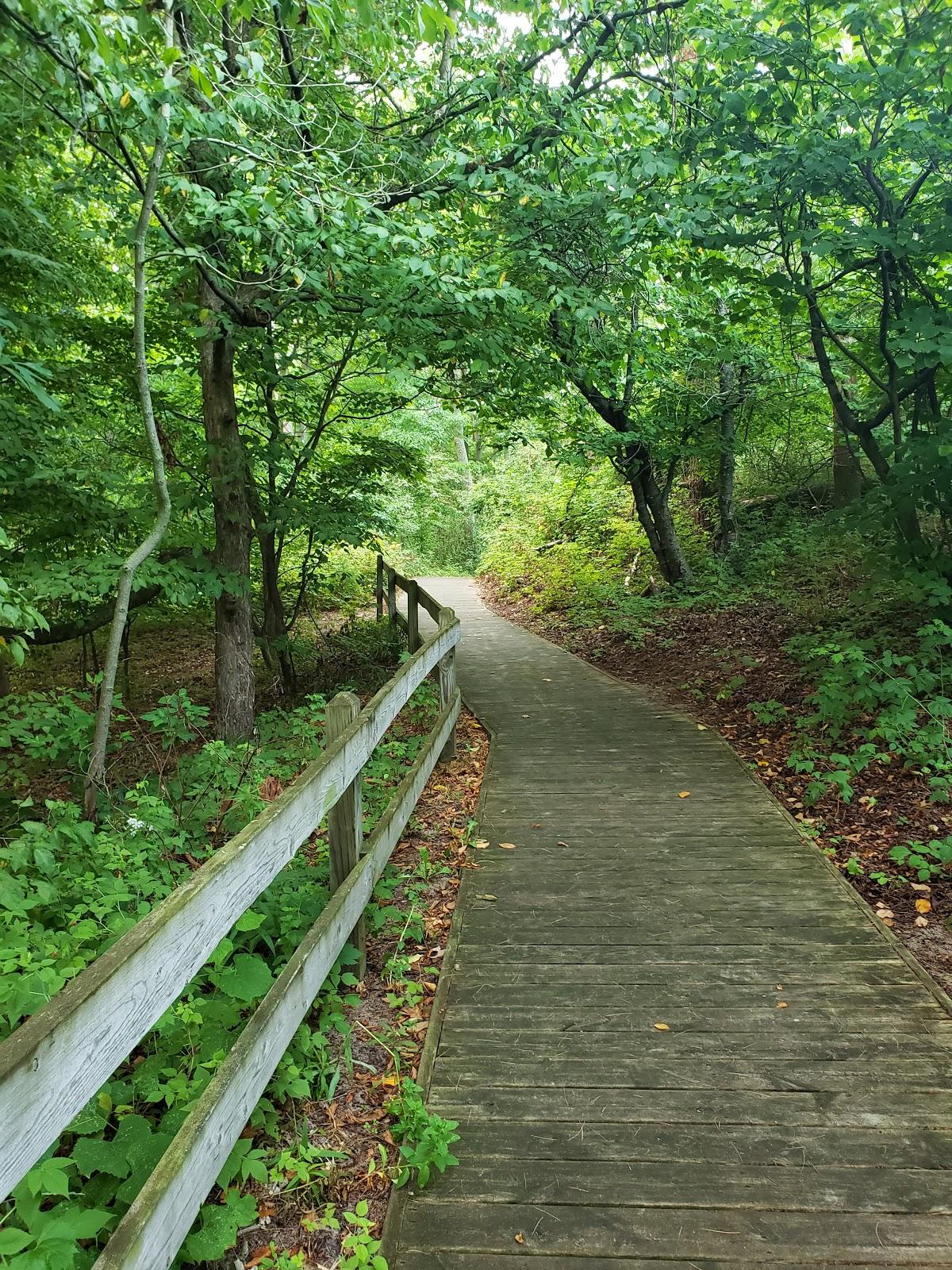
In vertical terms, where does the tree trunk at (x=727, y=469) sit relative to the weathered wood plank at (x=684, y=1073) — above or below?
above

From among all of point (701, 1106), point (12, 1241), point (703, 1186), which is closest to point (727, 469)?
point (701, 1106)

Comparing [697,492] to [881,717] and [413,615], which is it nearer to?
[413,615]

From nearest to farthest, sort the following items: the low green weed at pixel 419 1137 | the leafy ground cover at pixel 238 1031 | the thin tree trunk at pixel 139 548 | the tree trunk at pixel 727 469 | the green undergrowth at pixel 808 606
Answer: the leafy ground cover at pixel 238 1031 → the low green weed at pixel 419 1137 → the thin tree trunk at pixel 139 548 → the green undergrowth at pixel 808 606 → the tree trunk at pixel 727 469

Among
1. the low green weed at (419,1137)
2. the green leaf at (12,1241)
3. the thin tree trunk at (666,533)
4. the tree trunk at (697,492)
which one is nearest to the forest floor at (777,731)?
the thin tree trunk at (666,533)

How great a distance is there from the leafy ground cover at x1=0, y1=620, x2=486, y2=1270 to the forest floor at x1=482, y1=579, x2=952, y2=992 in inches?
96.5

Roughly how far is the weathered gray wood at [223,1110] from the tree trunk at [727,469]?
9920 millimetres

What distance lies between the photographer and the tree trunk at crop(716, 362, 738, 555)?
36.3ft

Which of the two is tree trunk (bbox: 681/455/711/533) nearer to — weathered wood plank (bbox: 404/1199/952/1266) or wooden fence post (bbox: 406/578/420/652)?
wooden fence post (bbox: 406/578/420/652)

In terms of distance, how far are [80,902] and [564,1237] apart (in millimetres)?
2559

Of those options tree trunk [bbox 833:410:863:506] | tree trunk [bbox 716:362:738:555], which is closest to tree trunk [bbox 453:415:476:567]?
tree trunk [bbox 716:362:738:555]

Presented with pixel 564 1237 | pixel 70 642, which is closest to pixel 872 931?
pixel 564 1237

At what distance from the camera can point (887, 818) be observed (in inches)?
197

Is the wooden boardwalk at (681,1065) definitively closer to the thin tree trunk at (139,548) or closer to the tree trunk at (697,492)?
→ the thin tree trunk at (139,548)

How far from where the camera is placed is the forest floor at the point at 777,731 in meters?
4.12
